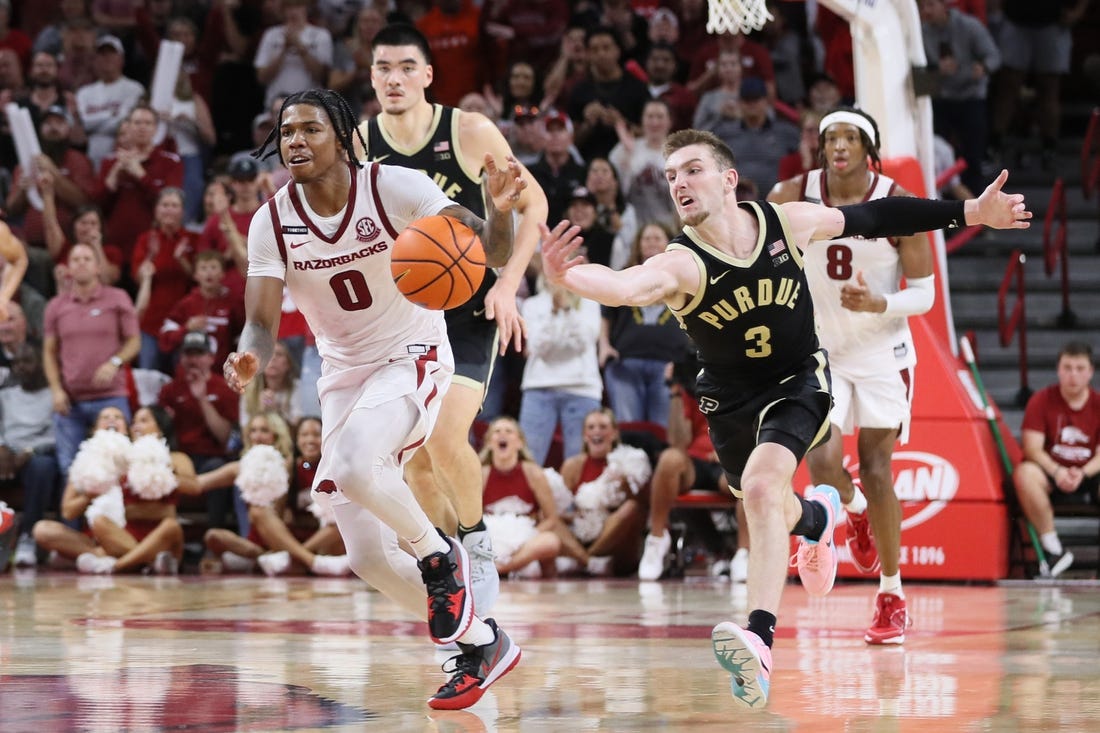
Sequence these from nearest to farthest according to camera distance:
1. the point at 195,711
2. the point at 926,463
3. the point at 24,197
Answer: the point at 195,711 → the point at 926,463 → the point at 24,197

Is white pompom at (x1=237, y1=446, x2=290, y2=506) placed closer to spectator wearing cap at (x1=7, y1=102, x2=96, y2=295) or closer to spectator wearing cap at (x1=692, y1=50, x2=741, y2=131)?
spectator wearing cap at (x1=7, y1=102, x2=96, y2=295)

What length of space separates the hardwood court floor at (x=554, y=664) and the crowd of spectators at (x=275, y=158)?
2541mm

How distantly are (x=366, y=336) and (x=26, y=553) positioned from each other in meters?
7.30

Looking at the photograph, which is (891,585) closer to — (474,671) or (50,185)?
(474,671)

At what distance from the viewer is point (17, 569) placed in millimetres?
11930

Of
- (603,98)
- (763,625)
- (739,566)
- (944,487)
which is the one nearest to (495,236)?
(763,625)

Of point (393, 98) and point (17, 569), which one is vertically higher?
point (393, 98)

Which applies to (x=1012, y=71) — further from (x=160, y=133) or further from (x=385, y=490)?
(x=385, y=490)

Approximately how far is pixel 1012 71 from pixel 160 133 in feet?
25.8

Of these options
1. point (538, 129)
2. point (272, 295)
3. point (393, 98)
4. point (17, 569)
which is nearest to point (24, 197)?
point (17, 569)

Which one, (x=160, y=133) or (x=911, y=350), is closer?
(x=911, y=350)

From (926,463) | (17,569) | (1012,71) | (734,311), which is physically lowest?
(17,569)

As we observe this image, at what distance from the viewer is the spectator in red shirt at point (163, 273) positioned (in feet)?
43.3

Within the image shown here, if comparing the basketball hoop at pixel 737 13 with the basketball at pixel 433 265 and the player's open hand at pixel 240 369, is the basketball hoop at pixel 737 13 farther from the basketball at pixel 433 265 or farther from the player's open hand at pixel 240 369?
the player's open hand at pixel 240 369
